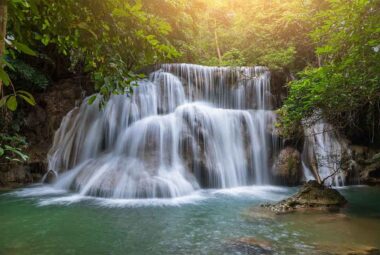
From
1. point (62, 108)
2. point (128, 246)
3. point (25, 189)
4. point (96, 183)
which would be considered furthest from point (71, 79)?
point (128, 246)

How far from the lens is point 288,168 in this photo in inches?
443

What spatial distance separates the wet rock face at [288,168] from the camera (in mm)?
11148

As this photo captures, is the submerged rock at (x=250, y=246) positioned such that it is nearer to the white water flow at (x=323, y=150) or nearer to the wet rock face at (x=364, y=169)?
the white water flow at (x=323, y=150)

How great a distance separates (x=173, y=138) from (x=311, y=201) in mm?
5114

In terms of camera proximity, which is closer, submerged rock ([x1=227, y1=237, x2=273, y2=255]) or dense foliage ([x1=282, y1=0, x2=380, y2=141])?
dense foliage ([x1=282, y1=0, x2=380, y2=141])

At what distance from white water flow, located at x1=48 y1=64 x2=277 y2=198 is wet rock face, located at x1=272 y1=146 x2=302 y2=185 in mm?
374

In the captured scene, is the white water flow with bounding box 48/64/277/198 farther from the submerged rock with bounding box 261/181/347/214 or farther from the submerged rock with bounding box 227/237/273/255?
the submerged rock with bounding box 227/237/273/255

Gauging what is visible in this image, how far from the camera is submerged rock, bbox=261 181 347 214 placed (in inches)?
274

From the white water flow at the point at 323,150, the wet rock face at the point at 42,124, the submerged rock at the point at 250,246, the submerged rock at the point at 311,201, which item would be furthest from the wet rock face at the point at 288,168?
the wet rock face at the point at 42,124

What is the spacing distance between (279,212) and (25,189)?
7.75 m

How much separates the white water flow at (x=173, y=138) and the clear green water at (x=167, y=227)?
1210 mm

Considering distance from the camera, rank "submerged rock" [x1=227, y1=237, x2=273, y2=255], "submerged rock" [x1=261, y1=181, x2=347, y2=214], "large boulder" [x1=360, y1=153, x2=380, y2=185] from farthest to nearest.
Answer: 1. "large boulder" [x1=360, y1=153, x2=380, y2=185]
2. "submerged rock" [x1=261, y1=181, x2=347, y2=214]
3. "submerged rock" [x1=227, y1=237, x2=273, y2=255]

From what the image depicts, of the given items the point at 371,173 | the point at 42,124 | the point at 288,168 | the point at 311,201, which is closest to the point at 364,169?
the point at 371,173

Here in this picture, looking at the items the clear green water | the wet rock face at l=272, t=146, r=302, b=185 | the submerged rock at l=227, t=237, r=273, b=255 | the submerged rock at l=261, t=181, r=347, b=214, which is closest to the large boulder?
the wet rock face at l=272, t=146, r=302, b=185
